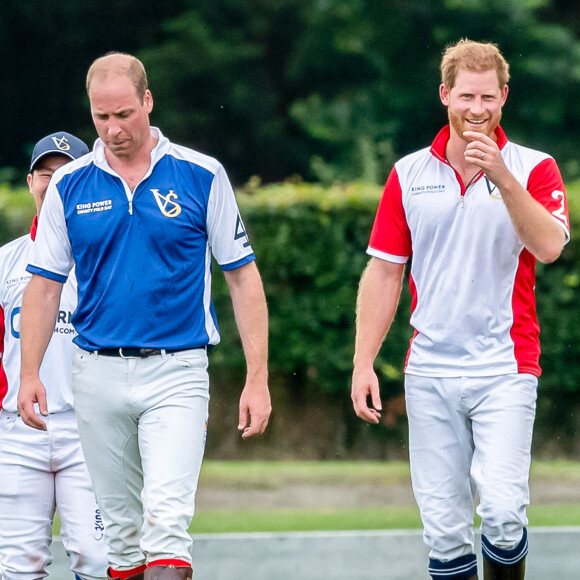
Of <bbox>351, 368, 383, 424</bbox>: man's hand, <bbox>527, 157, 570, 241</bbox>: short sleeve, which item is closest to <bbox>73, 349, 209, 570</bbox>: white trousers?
Answer: <bbox>351, 368, 383, 424</bbox>: man's hand

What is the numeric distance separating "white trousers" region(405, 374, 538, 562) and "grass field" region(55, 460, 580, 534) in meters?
4.13

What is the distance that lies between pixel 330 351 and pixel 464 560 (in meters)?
7.61

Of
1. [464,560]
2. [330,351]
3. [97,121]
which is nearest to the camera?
[97,121]

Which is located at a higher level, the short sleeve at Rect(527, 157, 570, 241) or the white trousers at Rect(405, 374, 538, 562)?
the short sleeve at Rect(527, 157, 570, 241)

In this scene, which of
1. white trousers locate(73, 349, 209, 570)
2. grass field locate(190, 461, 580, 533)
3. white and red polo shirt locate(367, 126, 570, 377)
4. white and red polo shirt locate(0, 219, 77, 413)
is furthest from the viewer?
grass field locate(190, 461, 580, 533)

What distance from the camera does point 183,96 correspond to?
20578mm

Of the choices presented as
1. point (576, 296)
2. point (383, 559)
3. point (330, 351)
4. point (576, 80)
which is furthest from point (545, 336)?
point (576, 80)

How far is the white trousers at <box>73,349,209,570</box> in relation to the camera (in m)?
4.84

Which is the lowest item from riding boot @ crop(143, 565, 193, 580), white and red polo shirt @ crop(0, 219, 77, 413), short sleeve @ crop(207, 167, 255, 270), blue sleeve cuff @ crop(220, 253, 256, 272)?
riding boot @ crop(143, 565, 193, 580)

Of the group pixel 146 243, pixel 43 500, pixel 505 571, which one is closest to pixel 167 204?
pixel 146 243

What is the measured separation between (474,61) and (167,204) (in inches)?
53.5

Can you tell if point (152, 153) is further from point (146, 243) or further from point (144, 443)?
point (144, 443)

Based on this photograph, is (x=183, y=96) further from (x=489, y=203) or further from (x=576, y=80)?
(x=489, y=203)

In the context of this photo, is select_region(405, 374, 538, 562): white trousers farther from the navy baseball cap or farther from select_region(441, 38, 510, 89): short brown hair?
the navy baseball cap
